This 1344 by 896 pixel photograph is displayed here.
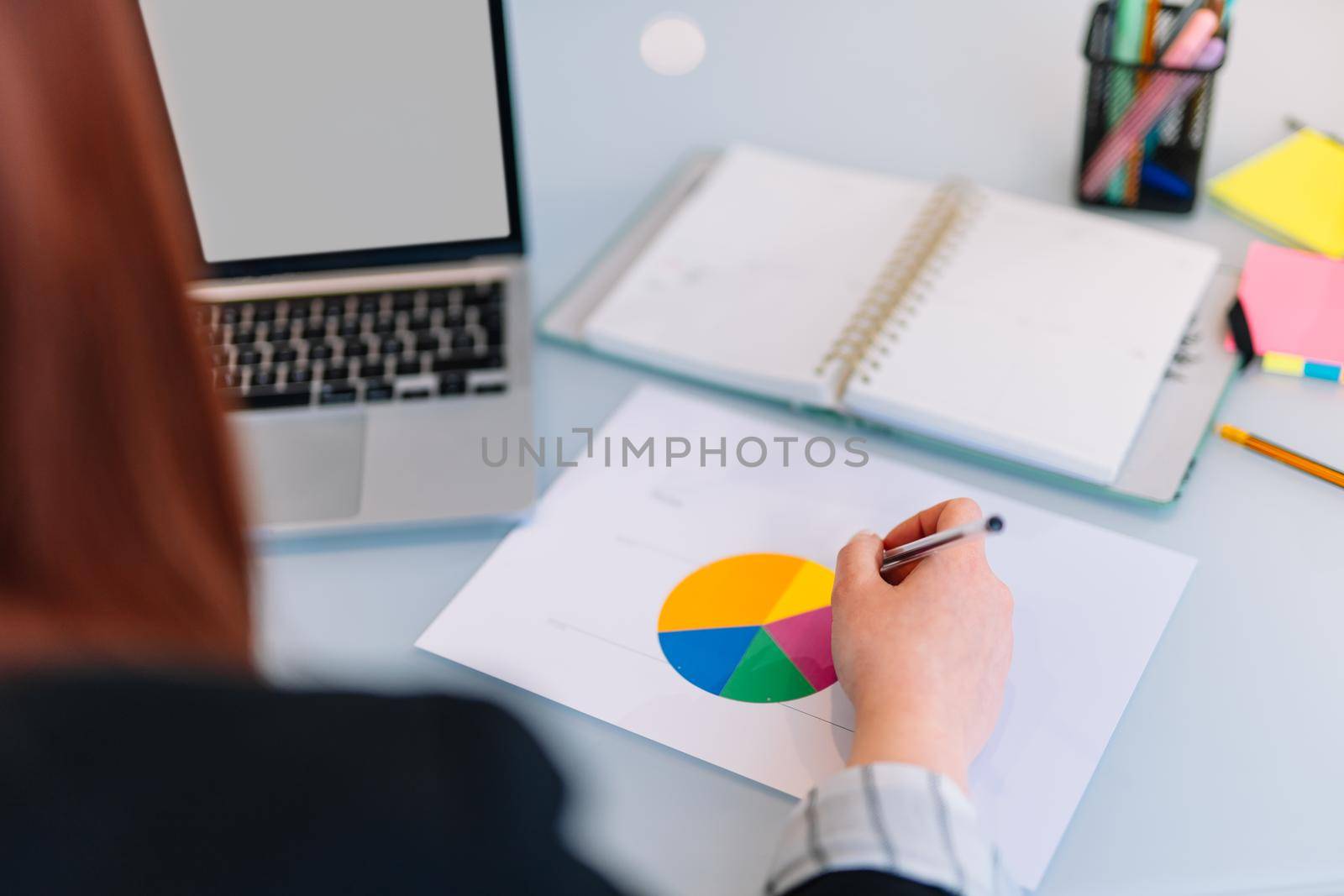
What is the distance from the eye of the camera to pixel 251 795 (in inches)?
15.0

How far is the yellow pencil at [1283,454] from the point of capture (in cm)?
77

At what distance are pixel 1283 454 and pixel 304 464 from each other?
25.5 inches

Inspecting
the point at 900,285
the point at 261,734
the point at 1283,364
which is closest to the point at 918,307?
the point at 900,285

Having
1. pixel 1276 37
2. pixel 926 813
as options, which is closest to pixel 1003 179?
pixel 1276 37

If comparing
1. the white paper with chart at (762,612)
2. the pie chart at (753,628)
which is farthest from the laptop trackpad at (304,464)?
the pie chart at (753,628)

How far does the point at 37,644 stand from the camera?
376 mm

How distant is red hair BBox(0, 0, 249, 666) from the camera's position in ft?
1.12

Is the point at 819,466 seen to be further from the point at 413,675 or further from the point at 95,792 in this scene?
the point at 95,792

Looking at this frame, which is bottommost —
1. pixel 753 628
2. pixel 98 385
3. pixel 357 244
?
pixel 753 628

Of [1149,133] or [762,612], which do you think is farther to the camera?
[1149,133]

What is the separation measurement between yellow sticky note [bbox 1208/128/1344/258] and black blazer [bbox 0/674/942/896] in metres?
0.80

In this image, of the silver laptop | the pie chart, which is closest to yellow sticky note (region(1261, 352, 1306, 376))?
the pie chart

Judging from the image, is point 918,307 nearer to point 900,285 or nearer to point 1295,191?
point 900,285

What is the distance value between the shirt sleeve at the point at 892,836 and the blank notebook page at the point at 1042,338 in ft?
0.95
